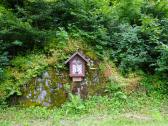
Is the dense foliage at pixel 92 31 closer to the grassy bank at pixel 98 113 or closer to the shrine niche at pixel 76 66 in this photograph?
the shrine niche at pixel 76 66

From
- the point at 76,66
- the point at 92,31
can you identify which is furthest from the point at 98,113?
the point at 92,31

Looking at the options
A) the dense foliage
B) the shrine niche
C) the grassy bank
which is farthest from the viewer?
the dense foliage

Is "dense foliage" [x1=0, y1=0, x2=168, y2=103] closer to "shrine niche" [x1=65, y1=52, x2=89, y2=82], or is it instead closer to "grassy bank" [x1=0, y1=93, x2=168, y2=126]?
"shrine niche" [x1=65, y1=52, x2=89, y2=82]

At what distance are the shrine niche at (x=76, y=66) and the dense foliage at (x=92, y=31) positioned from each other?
0.88 m

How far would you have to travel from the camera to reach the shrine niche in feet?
36.5

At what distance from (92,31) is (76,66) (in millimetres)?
2071

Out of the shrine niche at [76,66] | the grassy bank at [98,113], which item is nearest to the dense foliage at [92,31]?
the shrine niche at [76,66]

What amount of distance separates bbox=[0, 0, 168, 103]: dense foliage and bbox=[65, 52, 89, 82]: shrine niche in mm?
882

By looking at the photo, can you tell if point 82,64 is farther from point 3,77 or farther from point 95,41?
point 3,77

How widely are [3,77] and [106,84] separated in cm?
336

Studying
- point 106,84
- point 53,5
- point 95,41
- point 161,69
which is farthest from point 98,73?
point 53,5

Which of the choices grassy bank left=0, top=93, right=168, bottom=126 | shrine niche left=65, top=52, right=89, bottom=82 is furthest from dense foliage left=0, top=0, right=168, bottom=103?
grassy bank left=0, top=93, right=168, bottom=126

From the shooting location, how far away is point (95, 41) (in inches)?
488

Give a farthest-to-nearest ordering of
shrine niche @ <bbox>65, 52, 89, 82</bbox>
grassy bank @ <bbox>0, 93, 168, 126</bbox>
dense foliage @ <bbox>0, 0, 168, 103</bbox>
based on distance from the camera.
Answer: dense foliage @ <bbox>0, 0, 168, 103</bbox>, shrine niche @ <bbox>65, 52, 89, 82</bbox>, grassy bank @ <bbox>0, 93, 168, 126</bbox>
